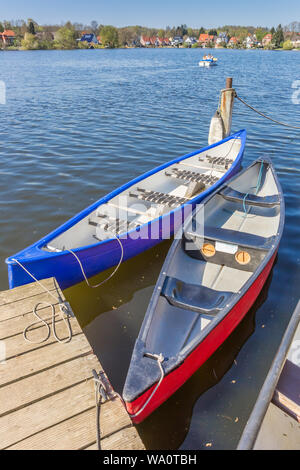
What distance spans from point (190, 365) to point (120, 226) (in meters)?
3.94

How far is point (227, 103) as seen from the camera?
12898 millimetres

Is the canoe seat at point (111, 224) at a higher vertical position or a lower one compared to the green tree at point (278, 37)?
lower

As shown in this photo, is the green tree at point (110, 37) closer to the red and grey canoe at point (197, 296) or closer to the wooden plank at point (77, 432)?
the red and grey canoe at point (197, 296)

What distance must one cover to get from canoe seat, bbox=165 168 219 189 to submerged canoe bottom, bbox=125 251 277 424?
484 cm

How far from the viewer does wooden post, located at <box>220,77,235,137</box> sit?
12.6 meters

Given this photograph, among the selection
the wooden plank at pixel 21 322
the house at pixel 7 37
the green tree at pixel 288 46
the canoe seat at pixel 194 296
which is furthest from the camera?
the green tree at pixel 288 46

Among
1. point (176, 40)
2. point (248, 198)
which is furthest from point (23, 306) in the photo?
point (176, 40)

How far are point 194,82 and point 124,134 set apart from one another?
2151 centimetres

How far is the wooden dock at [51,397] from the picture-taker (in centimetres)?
341

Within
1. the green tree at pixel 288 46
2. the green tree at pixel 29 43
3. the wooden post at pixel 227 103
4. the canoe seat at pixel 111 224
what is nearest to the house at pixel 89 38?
the green tree at pixel 29 43

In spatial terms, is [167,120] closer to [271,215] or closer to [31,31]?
[271,215]

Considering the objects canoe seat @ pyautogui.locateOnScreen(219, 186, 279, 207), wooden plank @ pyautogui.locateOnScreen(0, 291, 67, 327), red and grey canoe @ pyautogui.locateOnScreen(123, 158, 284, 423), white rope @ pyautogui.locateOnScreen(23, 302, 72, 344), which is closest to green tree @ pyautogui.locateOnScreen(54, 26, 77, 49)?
canoe seat @ pyautogui.locateOnScreen(219, 186, 279, 207)

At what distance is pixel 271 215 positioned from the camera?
8297 millimetres

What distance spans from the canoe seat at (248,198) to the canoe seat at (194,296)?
141 inches
